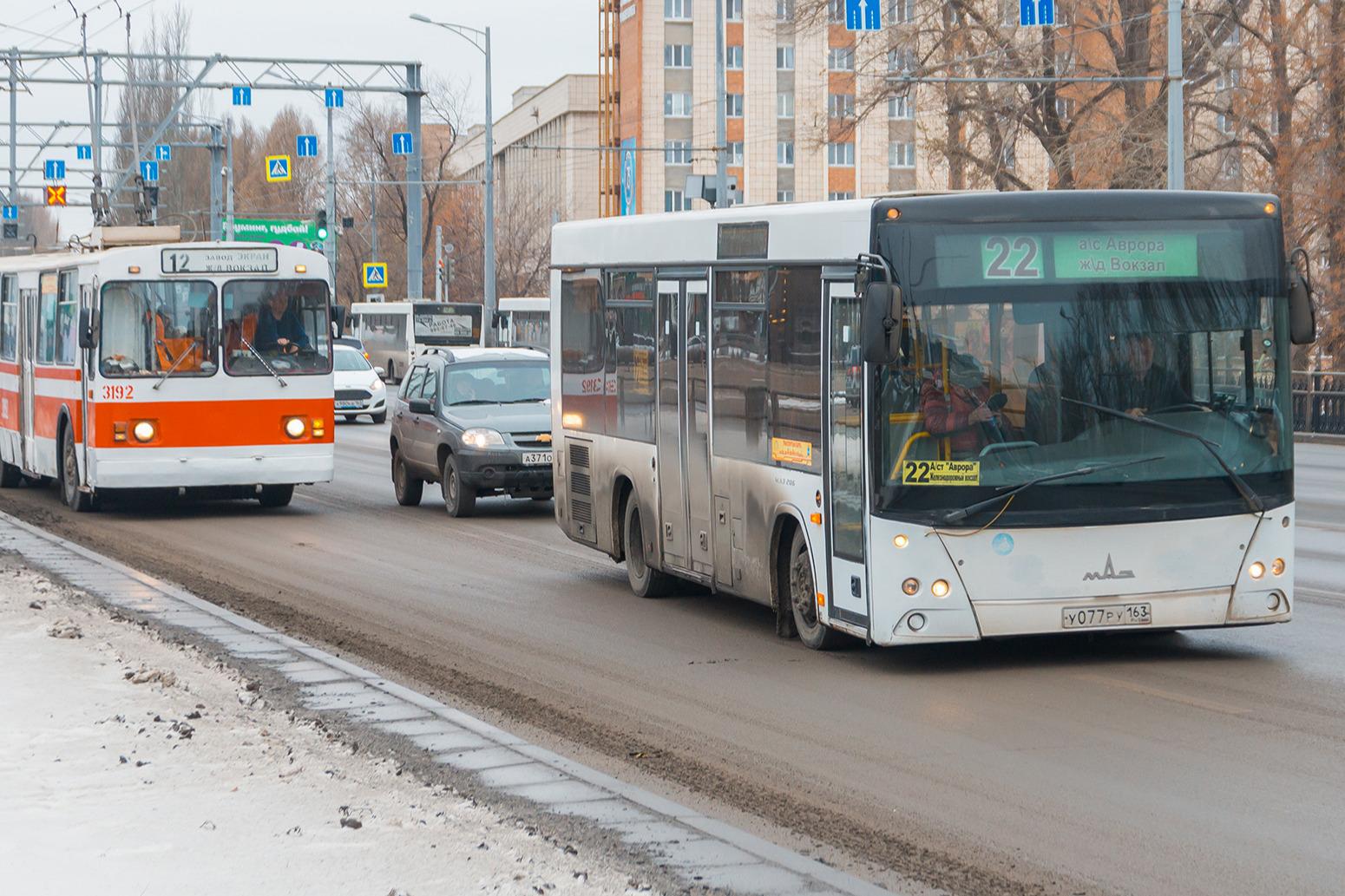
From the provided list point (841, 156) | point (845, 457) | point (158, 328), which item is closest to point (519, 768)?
point (845, 457)

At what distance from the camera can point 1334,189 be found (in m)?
38.7

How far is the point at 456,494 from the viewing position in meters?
21.8

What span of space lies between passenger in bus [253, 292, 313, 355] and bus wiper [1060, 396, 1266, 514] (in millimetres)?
13163

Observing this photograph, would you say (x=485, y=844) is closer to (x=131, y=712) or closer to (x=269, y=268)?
(x=131, y=712)

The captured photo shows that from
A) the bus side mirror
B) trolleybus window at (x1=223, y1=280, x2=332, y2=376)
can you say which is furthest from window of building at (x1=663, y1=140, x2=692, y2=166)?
the bus side mirror

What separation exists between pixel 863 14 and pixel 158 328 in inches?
656

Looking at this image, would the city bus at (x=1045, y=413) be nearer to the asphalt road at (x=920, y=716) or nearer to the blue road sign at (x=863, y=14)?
the asphalt road at (x=920, y=716)

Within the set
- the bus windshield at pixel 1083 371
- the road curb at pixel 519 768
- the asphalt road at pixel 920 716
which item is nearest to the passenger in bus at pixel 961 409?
the bus windshield at pixel 1083 371

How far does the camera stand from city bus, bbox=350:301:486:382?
7012 centimetres

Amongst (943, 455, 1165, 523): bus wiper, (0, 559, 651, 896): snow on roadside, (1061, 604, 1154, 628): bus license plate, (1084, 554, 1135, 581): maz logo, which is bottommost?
(0, 559, 651, 896): snow on roadside

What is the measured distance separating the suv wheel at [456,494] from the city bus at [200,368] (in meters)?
1.28

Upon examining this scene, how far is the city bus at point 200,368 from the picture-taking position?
21.9m

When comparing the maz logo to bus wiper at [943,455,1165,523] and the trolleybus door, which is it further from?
the trolleybus door

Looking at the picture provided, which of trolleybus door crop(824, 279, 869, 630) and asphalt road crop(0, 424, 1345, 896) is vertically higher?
trolleybus door crop(824, 279, 869, 630)
